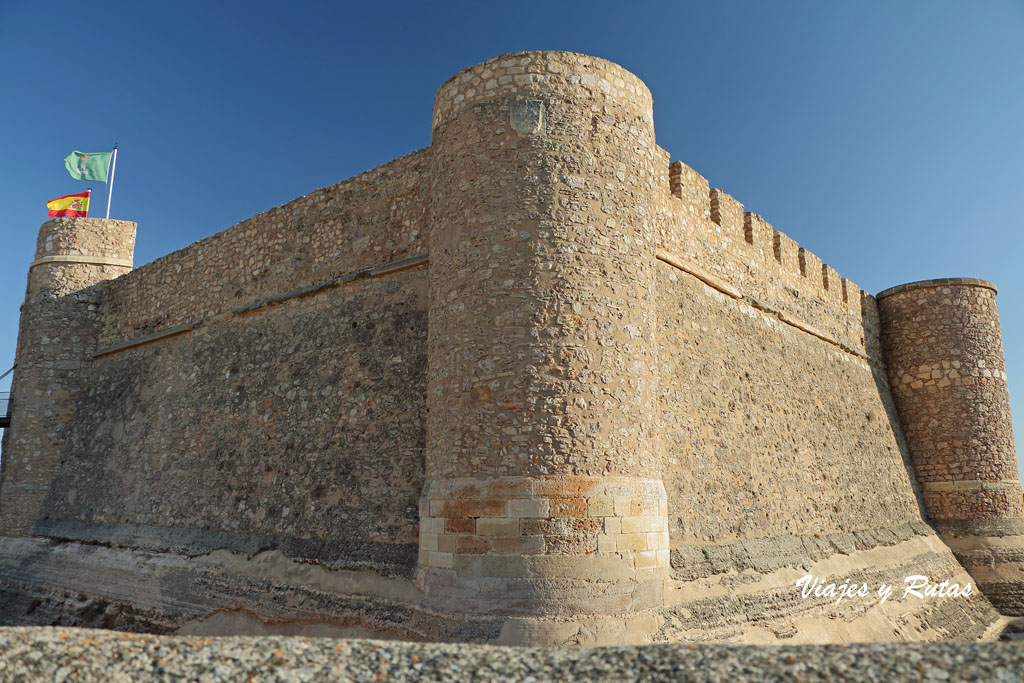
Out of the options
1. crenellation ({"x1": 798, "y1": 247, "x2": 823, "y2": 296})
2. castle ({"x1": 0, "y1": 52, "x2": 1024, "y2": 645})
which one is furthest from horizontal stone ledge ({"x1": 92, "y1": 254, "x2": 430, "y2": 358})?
crenellation ({"x1": 798, "y1": 247, "x2": 823, "y2": 296})

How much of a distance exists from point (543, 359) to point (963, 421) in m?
11.0

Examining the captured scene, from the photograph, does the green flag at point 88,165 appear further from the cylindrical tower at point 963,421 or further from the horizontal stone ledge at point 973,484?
the horizontal stone ledge at point 973,484

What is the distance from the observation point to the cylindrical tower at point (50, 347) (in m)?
12.6

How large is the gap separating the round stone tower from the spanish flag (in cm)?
969

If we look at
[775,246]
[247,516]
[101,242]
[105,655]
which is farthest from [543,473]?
[101,242]

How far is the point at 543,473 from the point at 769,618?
360 centimetres

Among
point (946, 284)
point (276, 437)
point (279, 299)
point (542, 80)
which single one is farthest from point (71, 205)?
point (946, 284)

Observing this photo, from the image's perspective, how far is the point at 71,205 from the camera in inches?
543

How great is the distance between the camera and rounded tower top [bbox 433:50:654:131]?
716cm

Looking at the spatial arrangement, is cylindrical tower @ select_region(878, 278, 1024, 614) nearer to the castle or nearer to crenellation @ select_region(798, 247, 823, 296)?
the castle

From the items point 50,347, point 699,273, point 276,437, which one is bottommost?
point 276,437

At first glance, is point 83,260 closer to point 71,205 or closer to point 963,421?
point 71,205

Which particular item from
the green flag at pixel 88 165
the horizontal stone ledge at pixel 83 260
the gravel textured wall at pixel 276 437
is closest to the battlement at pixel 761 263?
the gravel textured wall at pixel 276 437

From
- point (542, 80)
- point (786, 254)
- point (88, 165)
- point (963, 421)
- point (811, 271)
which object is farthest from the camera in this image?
point (88, 165)
